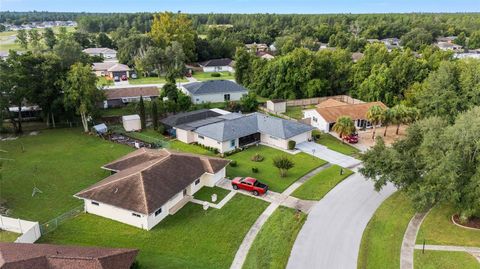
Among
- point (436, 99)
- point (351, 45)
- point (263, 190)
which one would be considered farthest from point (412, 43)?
point (263, 190)

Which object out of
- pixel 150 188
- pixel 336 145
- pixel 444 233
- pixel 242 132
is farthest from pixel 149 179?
pixel 336 145

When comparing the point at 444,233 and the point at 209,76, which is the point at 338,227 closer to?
the point at 444,233

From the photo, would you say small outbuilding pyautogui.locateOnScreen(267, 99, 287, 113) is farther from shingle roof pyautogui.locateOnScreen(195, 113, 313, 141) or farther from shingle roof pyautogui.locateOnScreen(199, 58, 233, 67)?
shingle roof pyautogui.locateOnScreen(199, 58, 233, 67)

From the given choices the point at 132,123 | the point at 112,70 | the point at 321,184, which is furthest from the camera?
the point at 112,70

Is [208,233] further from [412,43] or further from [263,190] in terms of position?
[412,43]

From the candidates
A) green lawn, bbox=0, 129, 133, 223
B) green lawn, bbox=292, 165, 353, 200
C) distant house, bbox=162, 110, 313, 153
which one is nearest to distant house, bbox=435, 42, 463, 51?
distant house, bbox=162, 110, 313, 153

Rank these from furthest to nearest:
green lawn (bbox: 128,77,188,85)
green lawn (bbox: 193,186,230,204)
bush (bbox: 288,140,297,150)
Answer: green lawn (bbox: 128,77,188,85) < bush (bbox: 288,140,297,150) < green lawn (bbox: 193,186,230,204)
